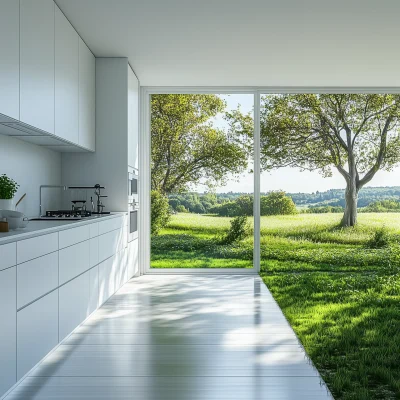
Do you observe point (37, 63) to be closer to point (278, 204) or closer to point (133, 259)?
point (133, 259)

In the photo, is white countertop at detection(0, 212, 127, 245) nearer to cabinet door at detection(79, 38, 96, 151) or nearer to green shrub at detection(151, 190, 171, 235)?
cabinet door at detection(79, 38, 96, 151)

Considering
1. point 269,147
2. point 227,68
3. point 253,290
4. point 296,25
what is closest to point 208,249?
point 269,147

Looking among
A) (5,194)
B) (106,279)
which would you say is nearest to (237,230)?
(106,279)

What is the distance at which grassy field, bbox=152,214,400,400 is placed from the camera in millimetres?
3232

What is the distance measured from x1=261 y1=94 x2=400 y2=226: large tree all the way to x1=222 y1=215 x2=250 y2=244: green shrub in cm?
109

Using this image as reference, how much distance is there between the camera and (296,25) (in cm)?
475

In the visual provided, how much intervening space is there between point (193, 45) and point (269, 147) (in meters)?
4.23

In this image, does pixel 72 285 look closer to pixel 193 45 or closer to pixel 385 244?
pixel 193 45

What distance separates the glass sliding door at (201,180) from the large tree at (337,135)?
2.71 ft

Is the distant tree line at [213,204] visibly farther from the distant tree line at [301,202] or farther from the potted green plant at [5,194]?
the potted green plant at [5,194]

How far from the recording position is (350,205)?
363 inches

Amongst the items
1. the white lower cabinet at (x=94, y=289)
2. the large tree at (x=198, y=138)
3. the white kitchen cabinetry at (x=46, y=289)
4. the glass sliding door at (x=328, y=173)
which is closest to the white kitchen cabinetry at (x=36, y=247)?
the white kitchen cabinetry at (x=46, y=289)

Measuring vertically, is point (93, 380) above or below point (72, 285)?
below

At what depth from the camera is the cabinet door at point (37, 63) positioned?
350cm
